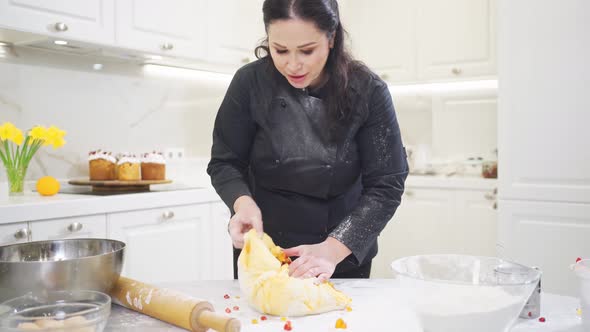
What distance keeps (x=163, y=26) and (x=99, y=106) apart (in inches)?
22.0

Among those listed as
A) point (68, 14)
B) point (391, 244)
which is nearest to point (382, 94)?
point (68, 14)

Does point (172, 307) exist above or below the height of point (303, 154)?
below

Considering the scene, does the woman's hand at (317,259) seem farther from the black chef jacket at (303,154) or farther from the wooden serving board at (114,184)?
the wooden serving board at (114,184)

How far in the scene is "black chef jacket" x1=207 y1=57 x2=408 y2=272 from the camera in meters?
1.46

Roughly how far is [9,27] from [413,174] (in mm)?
2599

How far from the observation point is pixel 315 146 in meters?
1.51

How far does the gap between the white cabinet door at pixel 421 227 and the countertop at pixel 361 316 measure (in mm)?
2226

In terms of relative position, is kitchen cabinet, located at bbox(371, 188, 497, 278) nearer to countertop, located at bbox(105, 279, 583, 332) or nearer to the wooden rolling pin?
countertop, located at bbox(105, 279, 583, 332)

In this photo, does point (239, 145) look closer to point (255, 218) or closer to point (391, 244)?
point (255, 218)

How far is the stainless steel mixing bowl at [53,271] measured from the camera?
3.08ft

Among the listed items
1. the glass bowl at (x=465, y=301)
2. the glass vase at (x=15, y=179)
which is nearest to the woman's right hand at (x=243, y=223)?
the glass bowl at (x=465, y=301)

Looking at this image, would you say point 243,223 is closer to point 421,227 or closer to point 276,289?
point 276,289

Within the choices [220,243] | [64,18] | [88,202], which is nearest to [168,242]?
[220,243]

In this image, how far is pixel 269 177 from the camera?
1576 mm
